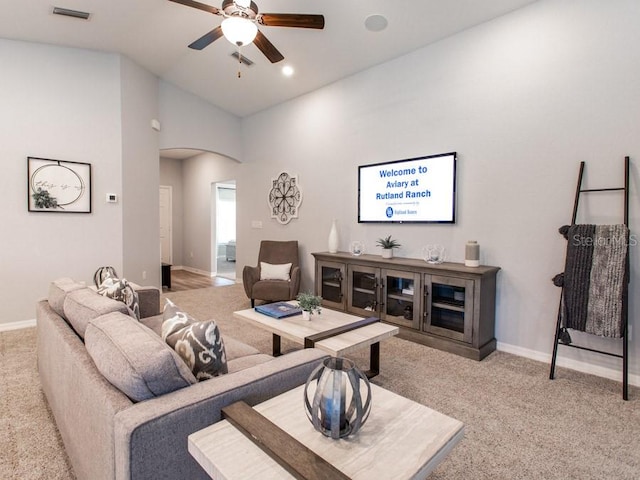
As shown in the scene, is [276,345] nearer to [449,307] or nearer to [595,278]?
[449,307]

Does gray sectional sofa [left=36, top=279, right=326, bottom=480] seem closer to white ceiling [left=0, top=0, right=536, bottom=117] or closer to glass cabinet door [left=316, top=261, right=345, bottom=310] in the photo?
glass cabinet door [left=316, top=261, right=345, bottom=310]

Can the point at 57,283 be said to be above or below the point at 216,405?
above

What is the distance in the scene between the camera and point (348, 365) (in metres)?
1.12

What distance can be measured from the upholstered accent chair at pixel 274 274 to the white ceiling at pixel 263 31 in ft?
7.78

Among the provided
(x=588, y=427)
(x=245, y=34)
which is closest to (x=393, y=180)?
(x=245, y=34)

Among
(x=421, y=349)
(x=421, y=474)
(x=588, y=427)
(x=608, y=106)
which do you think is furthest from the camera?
(x=421, y=349)

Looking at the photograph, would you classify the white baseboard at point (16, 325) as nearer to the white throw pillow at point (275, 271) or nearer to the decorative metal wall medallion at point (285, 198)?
the white throw pillow at point (275, 271)

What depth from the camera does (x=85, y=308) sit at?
5.67 feet

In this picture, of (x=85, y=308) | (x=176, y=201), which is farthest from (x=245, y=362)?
(x=176, y=201)

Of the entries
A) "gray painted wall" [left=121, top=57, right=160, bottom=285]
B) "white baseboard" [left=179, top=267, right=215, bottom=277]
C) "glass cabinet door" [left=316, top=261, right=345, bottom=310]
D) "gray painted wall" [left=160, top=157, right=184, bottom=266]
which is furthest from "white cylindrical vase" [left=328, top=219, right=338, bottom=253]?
"gray painted wall" [left=160, top=157, right=184, bottom=266]

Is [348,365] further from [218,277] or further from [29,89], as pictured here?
[218,277]

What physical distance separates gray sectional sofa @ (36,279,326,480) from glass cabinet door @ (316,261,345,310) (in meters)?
2.72

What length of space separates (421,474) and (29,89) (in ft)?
17.1

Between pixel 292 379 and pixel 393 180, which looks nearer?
pixel 292 379
